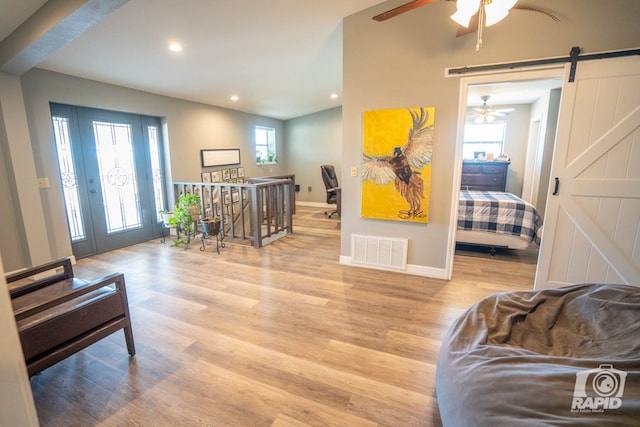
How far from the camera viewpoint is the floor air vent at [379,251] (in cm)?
353

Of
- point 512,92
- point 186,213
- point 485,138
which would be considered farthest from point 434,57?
point 485,138

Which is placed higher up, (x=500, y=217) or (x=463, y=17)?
(x=463, y=17)

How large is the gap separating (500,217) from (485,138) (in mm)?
3587

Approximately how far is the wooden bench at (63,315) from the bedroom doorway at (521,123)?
3.22 metres

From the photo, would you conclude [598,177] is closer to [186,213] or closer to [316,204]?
→ [186,213]

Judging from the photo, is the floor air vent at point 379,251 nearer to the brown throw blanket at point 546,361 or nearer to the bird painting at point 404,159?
the bird painting at point 404,159

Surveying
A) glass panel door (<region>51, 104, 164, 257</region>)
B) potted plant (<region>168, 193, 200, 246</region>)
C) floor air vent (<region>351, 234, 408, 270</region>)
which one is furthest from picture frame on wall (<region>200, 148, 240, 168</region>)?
floor air vent (<region>351, 234, 408, 270</region>)

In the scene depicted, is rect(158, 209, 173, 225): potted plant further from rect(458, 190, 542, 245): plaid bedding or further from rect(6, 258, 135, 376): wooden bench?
rect(458, 190, 542, 245): plaid bedding

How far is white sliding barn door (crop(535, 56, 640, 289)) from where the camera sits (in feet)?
8.21

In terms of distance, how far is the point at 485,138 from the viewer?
22.3 ft

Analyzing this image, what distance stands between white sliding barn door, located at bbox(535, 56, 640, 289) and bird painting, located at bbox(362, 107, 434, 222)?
3.87 feet

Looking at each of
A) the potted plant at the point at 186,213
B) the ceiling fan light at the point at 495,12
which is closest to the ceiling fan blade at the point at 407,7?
the ceiling fan light at the point at 495,12

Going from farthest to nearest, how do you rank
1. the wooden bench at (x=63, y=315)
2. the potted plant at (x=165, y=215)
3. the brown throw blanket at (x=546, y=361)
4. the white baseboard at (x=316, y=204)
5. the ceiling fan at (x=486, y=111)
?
1. the white baseboard at (x=316, y=204)
2. the ceiling fan at (x=486, y=111)
3. the potted plant at (x=165, y=215)
4. the wooden bench at (x=63, y=315)
5. the brown throw blanket at (x=546, y=361)

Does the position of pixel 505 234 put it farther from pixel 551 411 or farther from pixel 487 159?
pixel 551 411
